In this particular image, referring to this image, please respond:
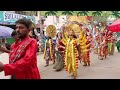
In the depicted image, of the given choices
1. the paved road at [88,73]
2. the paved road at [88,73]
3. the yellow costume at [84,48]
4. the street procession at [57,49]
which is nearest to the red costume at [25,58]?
the street procession at [57,49]

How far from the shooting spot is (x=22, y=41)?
264 cm

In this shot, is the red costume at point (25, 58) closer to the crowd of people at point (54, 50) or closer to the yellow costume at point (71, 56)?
the crowd of people at point (54, 50)

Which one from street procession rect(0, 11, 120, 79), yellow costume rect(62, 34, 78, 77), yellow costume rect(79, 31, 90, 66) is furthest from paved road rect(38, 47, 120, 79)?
yellow costume rect(79, 31, 90, 66)

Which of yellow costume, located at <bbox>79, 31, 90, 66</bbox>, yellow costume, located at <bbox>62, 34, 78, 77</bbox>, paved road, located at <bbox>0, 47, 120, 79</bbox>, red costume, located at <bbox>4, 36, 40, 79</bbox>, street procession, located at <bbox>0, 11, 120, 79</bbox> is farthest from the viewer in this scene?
yellow costume, located at <bbox>79, 31, 90, 66</bbox>

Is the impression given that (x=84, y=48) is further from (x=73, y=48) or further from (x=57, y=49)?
(x=73, y=48)

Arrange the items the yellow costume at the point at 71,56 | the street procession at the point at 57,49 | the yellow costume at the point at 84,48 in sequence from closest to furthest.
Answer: the street procession at the point at 57,49
the yellow costume at the point at 71,56
the yellow costume at the point at 84,48

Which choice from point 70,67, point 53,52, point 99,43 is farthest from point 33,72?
point 99,43

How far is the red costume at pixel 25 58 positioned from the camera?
7.87ft

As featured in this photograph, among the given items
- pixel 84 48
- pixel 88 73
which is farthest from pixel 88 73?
pixel 84 48

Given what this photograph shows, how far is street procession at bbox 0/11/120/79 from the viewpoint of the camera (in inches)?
101

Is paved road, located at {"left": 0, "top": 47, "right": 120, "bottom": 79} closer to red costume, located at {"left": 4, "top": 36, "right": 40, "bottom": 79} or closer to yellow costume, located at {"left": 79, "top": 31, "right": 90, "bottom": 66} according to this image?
yellow costume, located at {"left": 79, "top": 31, "right": 90, "bottom": 66}

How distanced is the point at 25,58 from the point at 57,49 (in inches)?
268

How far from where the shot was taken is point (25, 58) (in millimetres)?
2418
